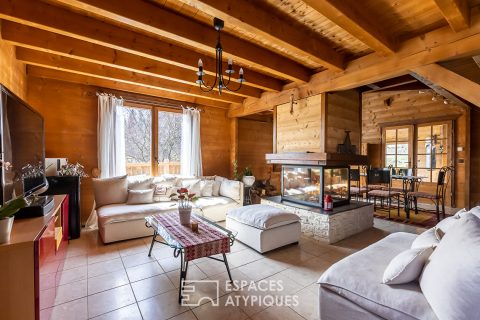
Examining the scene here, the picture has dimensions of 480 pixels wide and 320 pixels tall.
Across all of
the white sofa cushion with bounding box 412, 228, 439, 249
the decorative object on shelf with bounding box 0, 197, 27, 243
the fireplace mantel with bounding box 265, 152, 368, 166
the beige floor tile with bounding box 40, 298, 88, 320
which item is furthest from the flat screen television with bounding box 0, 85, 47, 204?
the fireplace mantel with bounding box 265, 152, 368, 166

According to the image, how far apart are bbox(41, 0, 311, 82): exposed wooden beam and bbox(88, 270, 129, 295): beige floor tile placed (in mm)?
2387

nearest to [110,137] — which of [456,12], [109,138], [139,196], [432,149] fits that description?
[109,138]

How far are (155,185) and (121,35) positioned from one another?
2.31 m

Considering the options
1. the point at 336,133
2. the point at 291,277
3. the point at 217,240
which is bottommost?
the point at 291,277

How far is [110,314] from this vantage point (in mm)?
1643

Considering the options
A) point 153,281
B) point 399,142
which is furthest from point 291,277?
point 399,142

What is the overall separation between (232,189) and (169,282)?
232 centimetres

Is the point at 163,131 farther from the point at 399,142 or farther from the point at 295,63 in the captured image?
the point at 399,142

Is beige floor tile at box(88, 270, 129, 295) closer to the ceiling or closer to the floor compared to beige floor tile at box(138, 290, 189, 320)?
closer to the ceiling

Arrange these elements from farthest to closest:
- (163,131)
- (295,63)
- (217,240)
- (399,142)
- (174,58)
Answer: (399,142)
(163,131)
(295,63)
(174,58)
(217,240)

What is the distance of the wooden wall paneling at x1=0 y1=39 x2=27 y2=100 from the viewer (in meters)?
2.33

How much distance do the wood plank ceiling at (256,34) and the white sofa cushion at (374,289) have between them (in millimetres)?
1961

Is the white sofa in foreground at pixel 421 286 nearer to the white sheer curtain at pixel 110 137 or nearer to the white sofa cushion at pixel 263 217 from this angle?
the white sofa cushion at pixel 263 217

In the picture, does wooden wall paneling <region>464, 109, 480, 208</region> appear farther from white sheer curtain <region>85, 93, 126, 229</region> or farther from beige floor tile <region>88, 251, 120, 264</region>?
white sheer curtain <region>85, 93, 126, 229</region>
